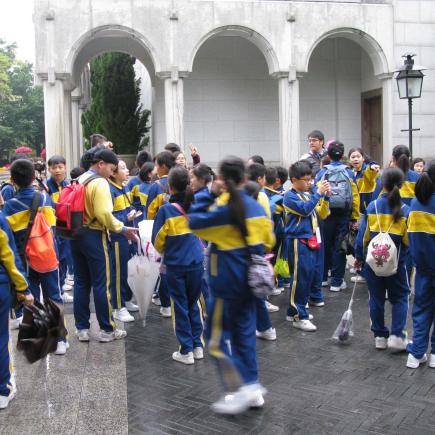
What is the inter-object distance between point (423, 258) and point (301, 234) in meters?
1.71

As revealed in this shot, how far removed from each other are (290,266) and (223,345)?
271 cm

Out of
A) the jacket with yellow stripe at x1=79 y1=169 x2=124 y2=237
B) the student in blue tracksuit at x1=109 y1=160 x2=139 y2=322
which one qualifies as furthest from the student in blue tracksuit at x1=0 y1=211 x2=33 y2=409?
the student in blue tracksuit at x1=109 y1=160 x2=139 y2=322

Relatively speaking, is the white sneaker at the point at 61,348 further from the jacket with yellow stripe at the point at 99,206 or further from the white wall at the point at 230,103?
the white wall at the point at 230,103

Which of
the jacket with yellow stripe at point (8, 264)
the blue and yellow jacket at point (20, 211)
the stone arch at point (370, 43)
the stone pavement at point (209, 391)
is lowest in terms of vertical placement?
the stone pavement at point (209, 391)

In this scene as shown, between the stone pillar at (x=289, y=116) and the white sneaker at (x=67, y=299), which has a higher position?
the stone pillar at (x=289, y=116)

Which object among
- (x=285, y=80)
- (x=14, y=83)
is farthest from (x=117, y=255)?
(x=14, y=83)

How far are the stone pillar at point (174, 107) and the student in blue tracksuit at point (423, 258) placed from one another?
10.3 meters

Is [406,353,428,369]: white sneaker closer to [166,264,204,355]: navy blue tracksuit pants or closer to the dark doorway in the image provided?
[166,264,204,355]: navy blue tracksuit pants

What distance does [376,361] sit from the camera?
19.5 ft

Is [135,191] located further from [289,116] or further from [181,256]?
[289,116]

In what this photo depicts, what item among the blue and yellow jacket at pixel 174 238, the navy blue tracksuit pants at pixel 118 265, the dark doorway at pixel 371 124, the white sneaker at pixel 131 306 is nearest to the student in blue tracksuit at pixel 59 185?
the white sneaker at pixel 131 306

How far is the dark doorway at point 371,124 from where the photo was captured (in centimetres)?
1925

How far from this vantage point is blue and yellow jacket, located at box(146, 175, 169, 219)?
7.20 meters

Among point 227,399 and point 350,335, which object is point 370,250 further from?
point 227,399
